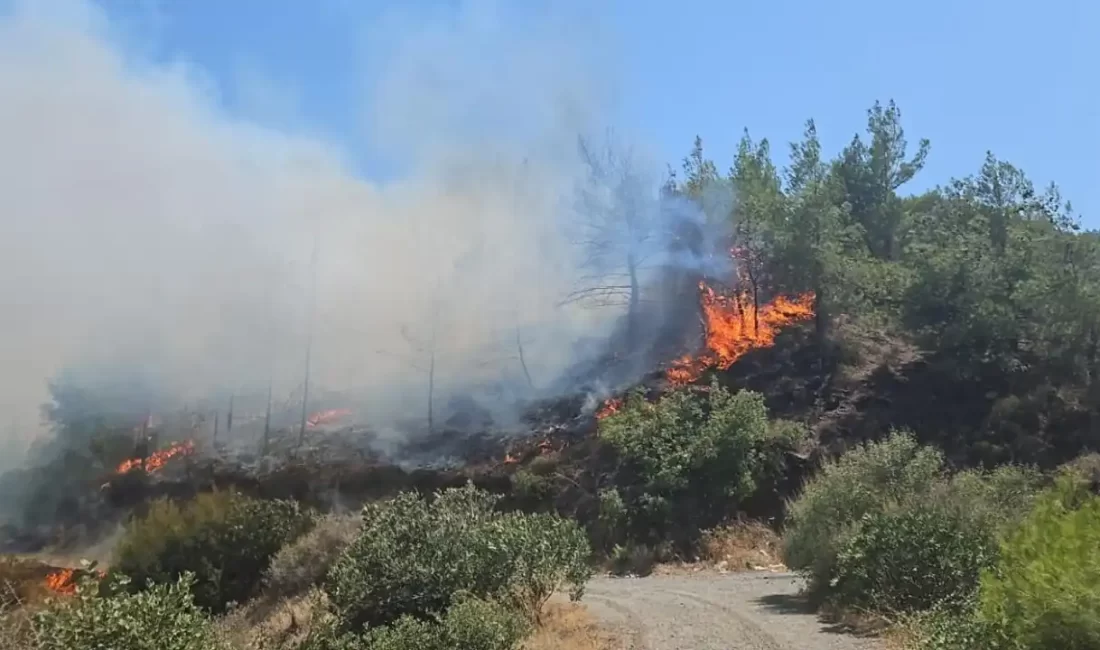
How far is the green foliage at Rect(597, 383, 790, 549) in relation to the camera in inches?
1264

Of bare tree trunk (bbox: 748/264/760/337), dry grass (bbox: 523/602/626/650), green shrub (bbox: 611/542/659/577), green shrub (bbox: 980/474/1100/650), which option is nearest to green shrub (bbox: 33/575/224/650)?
dry grass (bbox: 523/602/626/650)

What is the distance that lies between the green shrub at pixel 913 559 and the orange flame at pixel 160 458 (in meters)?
40.3

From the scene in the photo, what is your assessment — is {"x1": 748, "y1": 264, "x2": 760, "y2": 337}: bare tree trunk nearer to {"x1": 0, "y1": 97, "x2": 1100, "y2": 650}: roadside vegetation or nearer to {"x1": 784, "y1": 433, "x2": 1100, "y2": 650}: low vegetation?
{"x1": 0, "y1": 97, "x2": 1100, "y2": 650}: roadside vegetation

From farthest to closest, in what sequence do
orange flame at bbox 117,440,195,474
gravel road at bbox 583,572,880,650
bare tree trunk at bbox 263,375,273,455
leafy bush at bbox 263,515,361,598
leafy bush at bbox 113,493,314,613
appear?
1. orange flame at bbox 117,440,195,474
2. bare tree trunk at bbox 263,375,273,455
3. leafy bush at bbox 113,493,314,613
4. leafy bush at bbox 263,515,361,598
5. gravel road at bbox 583,572,880,650

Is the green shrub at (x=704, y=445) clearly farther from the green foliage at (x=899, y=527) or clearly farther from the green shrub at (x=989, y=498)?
the green shrub at (x=989, y=498)

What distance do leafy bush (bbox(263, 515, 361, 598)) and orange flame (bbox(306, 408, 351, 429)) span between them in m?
25.4

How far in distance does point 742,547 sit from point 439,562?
18.3m

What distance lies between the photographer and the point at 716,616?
17672 millimetres

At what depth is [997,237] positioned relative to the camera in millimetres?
40344

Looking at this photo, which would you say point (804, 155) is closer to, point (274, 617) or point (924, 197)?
point (924, 197)

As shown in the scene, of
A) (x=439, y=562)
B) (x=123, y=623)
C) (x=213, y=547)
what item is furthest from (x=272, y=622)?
(x=123, y=623)

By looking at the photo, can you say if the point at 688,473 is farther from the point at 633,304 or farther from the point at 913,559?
the point at 913,559

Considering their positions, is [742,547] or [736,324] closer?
[742,547]

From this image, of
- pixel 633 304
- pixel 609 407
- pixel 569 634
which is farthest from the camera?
pixel 633 304
